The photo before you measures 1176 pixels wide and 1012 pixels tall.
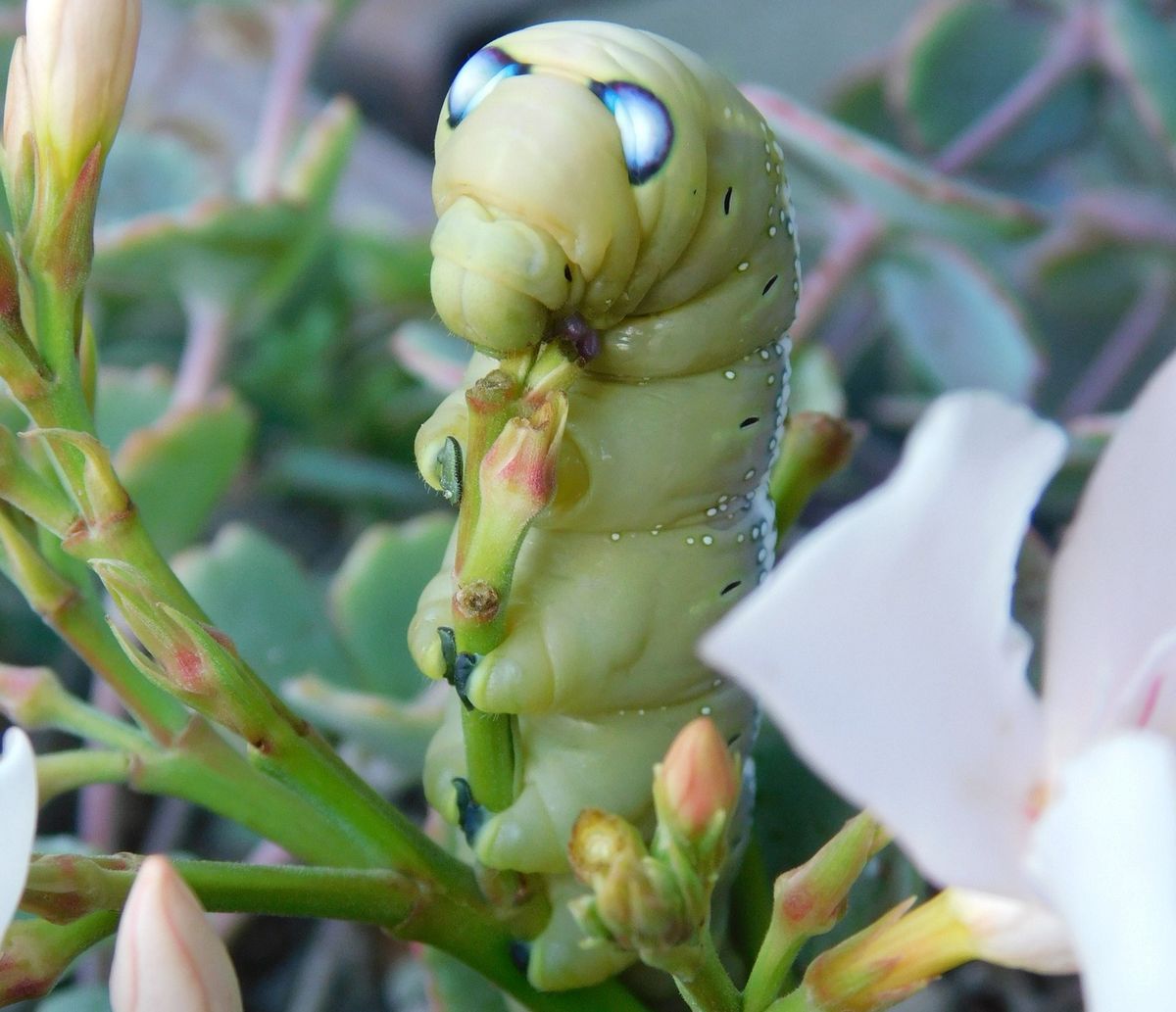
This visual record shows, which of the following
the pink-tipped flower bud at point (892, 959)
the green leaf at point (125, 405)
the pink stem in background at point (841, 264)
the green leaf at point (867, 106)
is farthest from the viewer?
the green leaf at point (867, 106)

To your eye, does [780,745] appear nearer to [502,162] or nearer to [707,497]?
[707,497]

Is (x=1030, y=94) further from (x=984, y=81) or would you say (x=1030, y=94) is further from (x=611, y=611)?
(x=611, y=611)

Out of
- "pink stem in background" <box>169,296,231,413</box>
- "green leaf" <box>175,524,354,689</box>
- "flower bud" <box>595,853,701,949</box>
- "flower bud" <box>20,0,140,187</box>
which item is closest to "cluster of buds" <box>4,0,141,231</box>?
"flower bud" <box>20,0,140,187</box>

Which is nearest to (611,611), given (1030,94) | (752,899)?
(752,899)

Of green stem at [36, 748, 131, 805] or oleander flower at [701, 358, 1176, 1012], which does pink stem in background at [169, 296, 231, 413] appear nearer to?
green stem at [36, 748, 131, 805]

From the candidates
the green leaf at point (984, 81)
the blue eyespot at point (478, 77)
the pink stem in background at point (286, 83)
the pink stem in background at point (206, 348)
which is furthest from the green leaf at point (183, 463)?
the green leaf at point (984, 81)

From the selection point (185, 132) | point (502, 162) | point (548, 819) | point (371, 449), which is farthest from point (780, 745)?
point (185, 132)

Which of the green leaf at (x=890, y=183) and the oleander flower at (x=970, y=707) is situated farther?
the green leaf at (x=890, y=183)

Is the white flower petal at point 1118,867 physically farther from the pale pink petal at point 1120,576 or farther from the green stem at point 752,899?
the green stem at point 752,899
